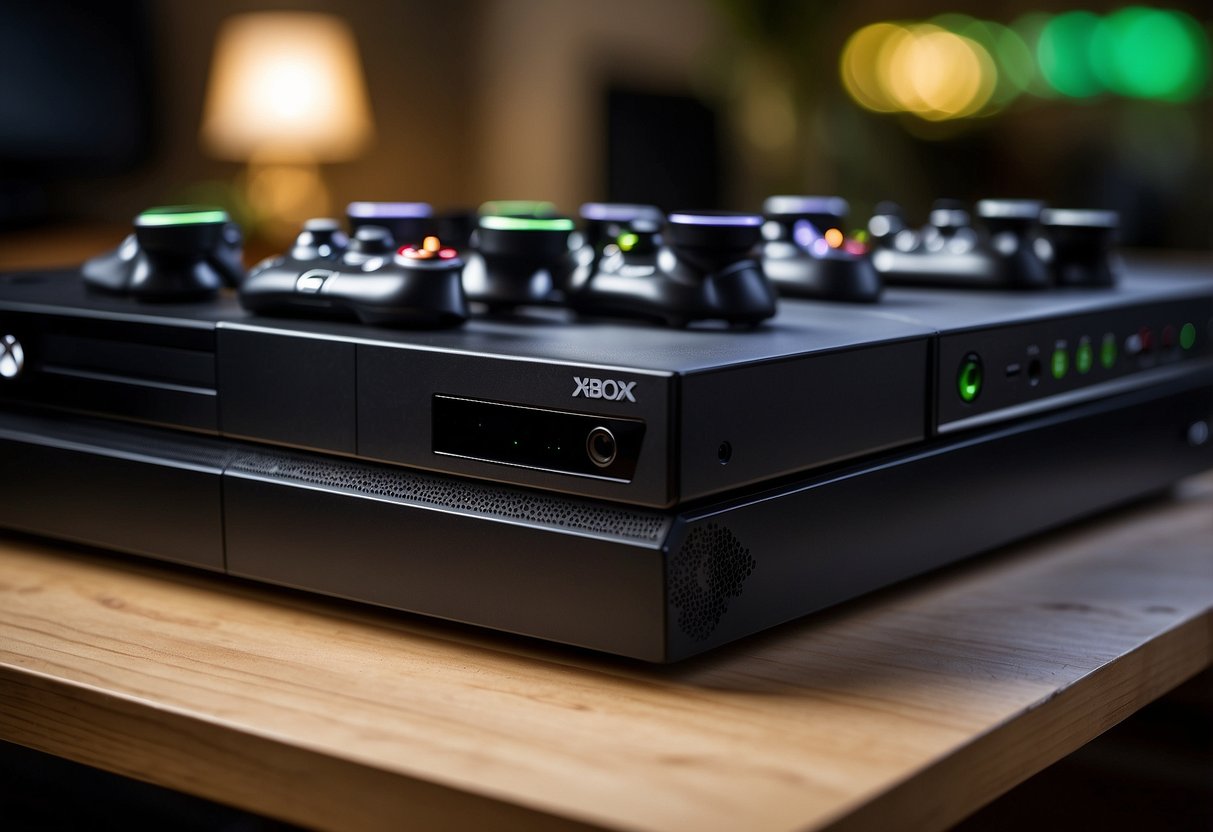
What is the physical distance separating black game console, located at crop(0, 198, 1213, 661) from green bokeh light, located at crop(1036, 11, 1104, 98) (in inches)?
132

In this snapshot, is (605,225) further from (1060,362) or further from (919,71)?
(919,71)

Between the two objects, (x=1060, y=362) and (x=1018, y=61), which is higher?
(x=1018, y=61)

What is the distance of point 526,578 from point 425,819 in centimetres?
15

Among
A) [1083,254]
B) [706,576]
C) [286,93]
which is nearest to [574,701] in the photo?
[706,576]

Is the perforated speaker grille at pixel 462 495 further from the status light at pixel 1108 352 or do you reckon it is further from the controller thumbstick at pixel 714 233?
the status light at pixel 1108 352

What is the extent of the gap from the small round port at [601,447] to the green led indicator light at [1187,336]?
57 centimetres

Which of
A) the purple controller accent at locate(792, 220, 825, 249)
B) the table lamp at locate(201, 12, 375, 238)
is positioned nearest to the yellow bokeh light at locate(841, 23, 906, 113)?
the table lamp at locate(201, 12, 375, 238)

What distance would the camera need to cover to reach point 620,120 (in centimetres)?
439

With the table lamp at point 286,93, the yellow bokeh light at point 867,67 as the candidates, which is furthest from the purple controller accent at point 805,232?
the yellow bokeh light at point 867,67

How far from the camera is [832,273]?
88 centimetres

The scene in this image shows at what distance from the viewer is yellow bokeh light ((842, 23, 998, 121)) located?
413 centimetres

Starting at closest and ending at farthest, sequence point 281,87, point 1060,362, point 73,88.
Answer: point 1060,362, point 73,88, point 281,87

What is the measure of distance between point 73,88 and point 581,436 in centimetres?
305

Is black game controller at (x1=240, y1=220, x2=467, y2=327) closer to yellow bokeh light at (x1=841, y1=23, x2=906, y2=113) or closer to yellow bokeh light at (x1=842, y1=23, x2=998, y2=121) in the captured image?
yellow bokeh light at (x1=842, y1=23, x2=998, y2=121)
